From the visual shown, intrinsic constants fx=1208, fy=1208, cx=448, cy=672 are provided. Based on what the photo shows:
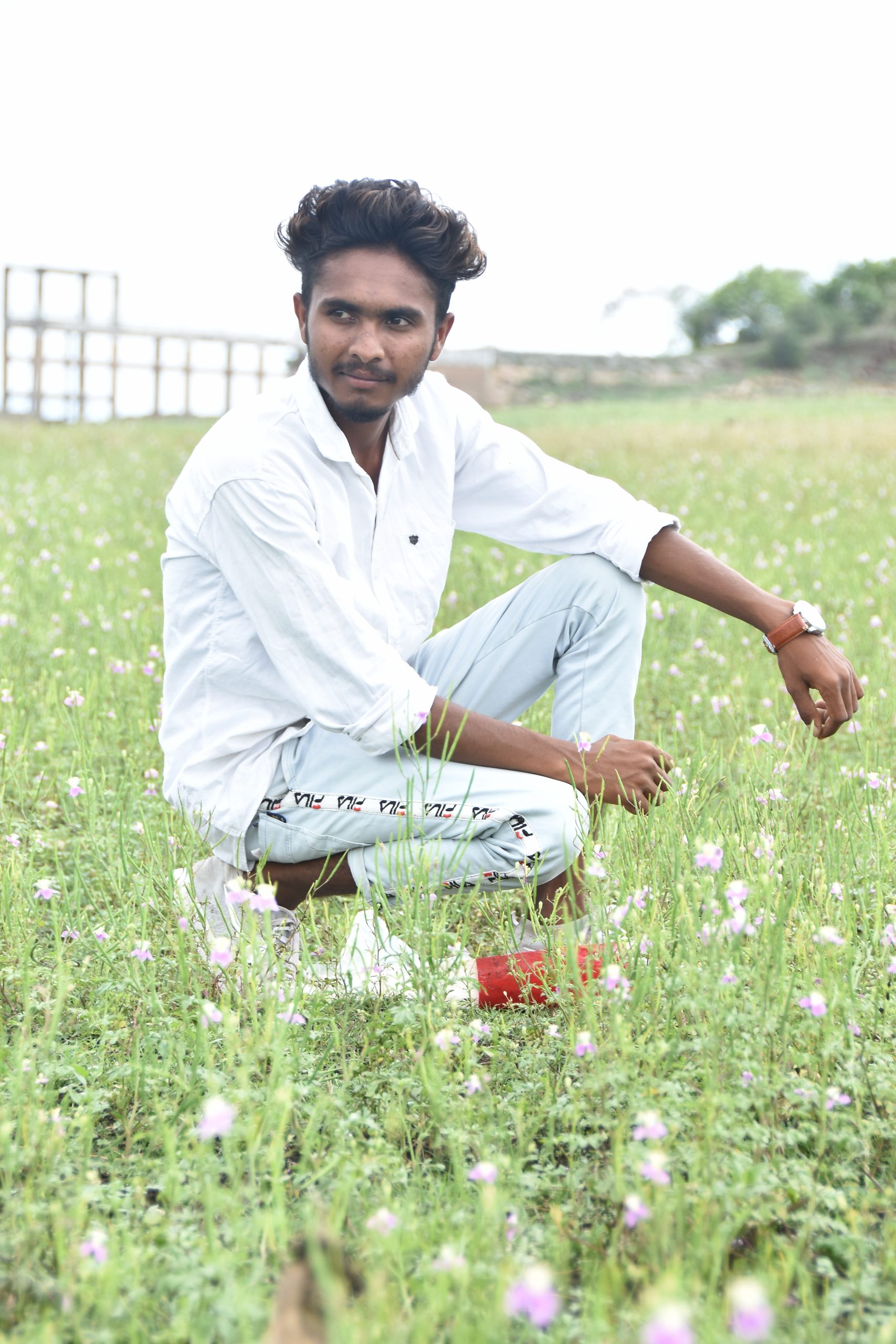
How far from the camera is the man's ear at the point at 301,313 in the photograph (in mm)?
3525

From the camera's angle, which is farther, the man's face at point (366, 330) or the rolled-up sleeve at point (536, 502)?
the rolled-up sleeve at point (536, 502)

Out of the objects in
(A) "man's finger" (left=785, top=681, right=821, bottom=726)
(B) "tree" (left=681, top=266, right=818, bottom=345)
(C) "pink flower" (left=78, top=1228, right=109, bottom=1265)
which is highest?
(B) "tree" (left=681, top=266, right=818, bottom=345)

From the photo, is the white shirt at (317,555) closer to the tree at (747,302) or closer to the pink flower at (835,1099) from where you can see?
the pink flower at (835,1099)

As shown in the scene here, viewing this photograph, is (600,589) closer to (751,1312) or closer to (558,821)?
(558,821)

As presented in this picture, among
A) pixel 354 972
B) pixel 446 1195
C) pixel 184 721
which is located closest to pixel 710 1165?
pixel 446 1195

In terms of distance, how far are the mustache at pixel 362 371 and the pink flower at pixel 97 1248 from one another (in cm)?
224

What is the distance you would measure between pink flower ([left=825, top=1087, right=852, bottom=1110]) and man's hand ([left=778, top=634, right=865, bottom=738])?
1348mm

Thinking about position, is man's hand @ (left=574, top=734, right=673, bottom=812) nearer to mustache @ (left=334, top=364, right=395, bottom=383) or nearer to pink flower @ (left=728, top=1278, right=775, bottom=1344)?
mustache @ (left=334, top=364, right=395, bottom=383)

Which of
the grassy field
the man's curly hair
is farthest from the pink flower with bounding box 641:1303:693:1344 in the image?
the man's curly hair

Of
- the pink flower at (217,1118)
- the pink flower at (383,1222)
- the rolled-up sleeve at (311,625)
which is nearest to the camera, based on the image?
the pink flower at (217,1118)

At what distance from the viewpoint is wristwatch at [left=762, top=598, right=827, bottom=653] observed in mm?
3330

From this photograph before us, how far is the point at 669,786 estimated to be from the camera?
2920mm

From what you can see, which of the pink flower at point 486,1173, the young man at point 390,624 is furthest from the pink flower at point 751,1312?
the young man at point 390,624

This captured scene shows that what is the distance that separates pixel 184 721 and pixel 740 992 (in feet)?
5.51
